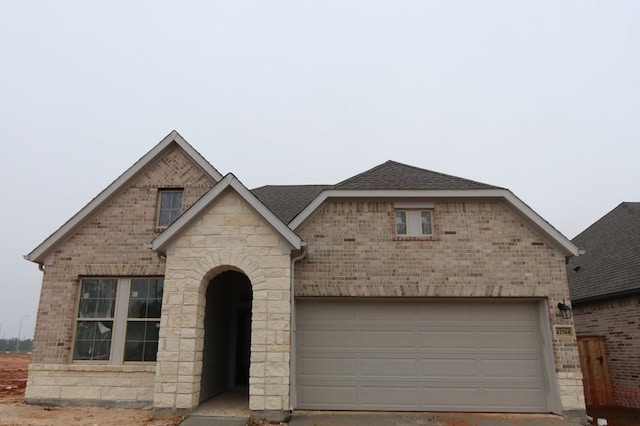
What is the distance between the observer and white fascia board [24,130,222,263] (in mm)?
10648

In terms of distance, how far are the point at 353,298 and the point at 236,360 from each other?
429 cm

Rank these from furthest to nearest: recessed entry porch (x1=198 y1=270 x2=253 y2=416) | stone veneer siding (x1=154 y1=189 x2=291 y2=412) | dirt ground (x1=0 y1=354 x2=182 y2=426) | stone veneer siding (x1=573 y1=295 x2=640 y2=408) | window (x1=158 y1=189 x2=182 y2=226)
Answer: stone veneer siding (x1=573 y1=295 x2=640 y2=408) → window (x1=158 y1=189 x2=182 y2=226) → recessed entry porch (x1=198 y1=270 x2=253 y2=416) → stone veneer siding (x1=154 y1=189 x2=291 y2=412) → dirt ground (x1=0 y1=354 x2=182 y2=426)

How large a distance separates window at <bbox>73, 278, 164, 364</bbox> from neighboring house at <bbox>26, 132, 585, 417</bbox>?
0.11 feet

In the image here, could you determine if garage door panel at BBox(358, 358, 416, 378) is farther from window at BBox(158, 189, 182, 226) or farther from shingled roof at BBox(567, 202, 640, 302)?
shingled roof at BBox(567, 202, 640, 302)

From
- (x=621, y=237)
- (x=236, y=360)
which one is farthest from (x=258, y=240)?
(x=621, y=237)

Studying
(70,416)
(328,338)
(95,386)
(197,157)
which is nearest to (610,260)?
(328,338)

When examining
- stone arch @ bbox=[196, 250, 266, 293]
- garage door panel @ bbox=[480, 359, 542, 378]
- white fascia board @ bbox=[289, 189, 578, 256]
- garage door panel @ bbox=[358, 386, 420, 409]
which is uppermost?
white fascia board @ bbox=[289, 189, 578, 256]

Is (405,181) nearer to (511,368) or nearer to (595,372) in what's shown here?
(511,368)

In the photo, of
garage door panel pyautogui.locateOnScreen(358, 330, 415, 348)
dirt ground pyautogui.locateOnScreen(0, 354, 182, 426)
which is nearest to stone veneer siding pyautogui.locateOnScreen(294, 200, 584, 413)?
garage door panel pyautogui.locateOnScreen(358, 330, 415, 348)

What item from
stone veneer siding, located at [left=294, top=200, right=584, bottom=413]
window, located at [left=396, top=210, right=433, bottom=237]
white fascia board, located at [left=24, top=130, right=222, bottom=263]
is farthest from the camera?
white fascia board, located at [left=24, top=130, right=222, bottom=263]

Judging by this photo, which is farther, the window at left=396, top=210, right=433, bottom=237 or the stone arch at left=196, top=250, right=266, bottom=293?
the window at left=396, top=210, right=433, bottom=237

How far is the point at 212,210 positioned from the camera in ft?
30.1

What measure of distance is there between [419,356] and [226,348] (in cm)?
515

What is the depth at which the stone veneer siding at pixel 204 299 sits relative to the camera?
830 cm
